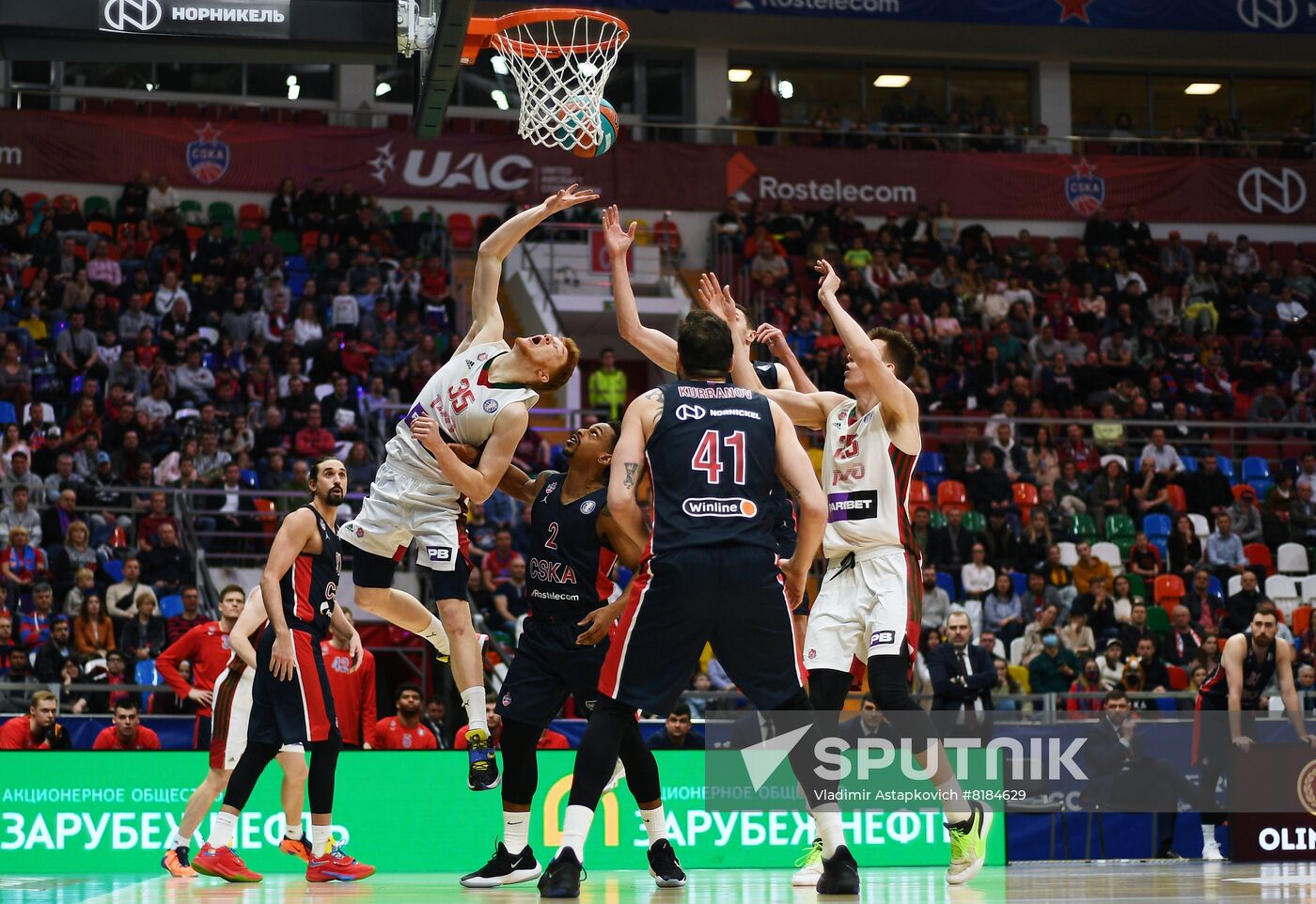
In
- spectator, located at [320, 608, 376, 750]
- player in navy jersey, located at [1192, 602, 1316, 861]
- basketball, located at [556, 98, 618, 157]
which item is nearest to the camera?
basketball, located at [556, 98, 618, 157]

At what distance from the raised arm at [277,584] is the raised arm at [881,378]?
3719 mm

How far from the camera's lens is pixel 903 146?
99.8 ft

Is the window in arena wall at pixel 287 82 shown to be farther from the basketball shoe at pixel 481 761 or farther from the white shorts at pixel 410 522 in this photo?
the basketball shoe at pixel 481 761

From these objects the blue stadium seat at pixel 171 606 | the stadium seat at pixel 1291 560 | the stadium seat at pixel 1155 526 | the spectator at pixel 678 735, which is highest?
the stadium seat at pixel 1155 526

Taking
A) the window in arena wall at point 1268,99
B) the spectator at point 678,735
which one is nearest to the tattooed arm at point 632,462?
the spectator at point 678,735

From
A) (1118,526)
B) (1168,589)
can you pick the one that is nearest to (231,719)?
(1168,589)

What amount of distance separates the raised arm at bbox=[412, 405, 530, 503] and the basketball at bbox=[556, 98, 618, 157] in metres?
2.27

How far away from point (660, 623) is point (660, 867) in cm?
202

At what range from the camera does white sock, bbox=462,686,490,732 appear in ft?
27.4

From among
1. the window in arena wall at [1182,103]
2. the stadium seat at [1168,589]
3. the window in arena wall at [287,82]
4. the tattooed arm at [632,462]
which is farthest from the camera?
the window in arena wall at [1182,103]

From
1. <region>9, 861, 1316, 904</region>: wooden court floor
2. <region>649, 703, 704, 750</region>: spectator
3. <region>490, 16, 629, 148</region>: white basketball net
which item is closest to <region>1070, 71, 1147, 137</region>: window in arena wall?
<region>649, 703, 704, 750</region>: spectator

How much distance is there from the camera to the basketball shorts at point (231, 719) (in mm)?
10446

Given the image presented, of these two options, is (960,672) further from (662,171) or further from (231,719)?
(662,171)

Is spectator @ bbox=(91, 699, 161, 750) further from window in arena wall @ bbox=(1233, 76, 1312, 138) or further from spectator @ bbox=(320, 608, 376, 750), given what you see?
window in arena wall @ bbox=(1233, 76, 1312, 138)
